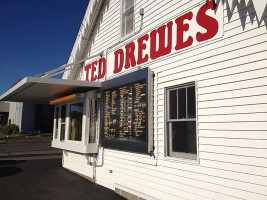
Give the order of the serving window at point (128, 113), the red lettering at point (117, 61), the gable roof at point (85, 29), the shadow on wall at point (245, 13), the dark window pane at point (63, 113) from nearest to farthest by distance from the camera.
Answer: the shadow on wall at point (245, 13)
the serving window at point (128, 113)
the red lettering at point (117, 61)
the gable roof at point (85, 29)
the dark window pane at point (63, 113)

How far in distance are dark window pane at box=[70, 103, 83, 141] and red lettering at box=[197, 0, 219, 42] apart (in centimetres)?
539

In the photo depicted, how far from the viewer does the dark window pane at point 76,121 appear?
882 cm

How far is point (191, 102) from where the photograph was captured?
208 inches

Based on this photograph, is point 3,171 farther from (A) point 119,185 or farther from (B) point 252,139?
(B) point 252,139

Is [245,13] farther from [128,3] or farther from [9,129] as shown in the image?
[9,129]

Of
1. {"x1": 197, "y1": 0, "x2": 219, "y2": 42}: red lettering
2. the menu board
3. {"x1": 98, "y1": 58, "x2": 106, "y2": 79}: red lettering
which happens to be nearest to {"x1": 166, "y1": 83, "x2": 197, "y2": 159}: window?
the menu board

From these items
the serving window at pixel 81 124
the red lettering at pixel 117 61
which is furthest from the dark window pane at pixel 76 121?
the red lettering at pixel 117 61

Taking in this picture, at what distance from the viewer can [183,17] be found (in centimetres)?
559

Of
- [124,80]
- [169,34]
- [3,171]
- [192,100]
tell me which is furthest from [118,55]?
[3,171]

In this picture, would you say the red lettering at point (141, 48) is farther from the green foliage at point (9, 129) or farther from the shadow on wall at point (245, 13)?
the green foliage at point (9, 129)

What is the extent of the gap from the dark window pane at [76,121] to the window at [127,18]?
317 cm

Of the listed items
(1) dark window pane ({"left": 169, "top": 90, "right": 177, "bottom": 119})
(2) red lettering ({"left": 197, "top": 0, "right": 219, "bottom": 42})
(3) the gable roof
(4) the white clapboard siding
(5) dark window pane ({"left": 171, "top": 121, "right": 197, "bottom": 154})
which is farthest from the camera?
(3) the gable roof

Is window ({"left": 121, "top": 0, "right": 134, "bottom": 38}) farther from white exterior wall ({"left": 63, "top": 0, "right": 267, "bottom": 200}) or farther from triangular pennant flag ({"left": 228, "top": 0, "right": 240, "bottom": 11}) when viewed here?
triangular pennant flag ({"left": 228, "top": 0, "right": 240, "bottom": 11})

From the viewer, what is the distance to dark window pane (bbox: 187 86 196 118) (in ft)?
17.2
